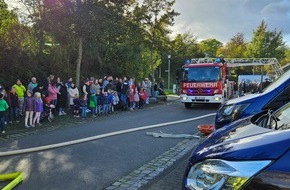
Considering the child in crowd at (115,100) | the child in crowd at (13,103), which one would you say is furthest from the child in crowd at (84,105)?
the child in crowd at (115,100)

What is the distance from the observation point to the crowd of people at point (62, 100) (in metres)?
12.5

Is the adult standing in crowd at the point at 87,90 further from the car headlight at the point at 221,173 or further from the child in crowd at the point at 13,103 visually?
the car headlight at the point at 221,173

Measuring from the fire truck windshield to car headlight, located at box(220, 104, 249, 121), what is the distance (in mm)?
11963

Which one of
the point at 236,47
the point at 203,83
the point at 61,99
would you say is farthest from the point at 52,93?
the point at 236,47

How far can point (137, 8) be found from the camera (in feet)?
98.9

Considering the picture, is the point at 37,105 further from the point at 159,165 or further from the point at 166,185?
the point at 166,185

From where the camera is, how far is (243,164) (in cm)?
206

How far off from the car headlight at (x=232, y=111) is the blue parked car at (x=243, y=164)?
383 centimetres

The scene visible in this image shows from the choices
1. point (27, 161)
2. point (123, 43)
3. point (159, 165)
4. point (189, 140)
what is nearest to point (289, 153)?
point (159, 165)

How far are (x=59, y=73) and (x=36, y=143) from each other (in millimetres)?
14800

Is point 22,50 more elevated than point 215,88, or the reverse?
point 22,50

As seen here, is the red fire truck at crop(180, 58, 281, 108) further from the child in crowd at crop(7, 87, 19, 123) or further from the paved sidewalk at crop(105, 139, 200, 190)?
the paved sidewalk at crop(105, 139, 200, 190)

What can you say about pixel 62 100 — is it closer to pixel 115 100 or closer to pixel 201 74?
pixel 115 100

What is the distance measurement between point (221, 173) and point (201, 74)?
57.3 feet
